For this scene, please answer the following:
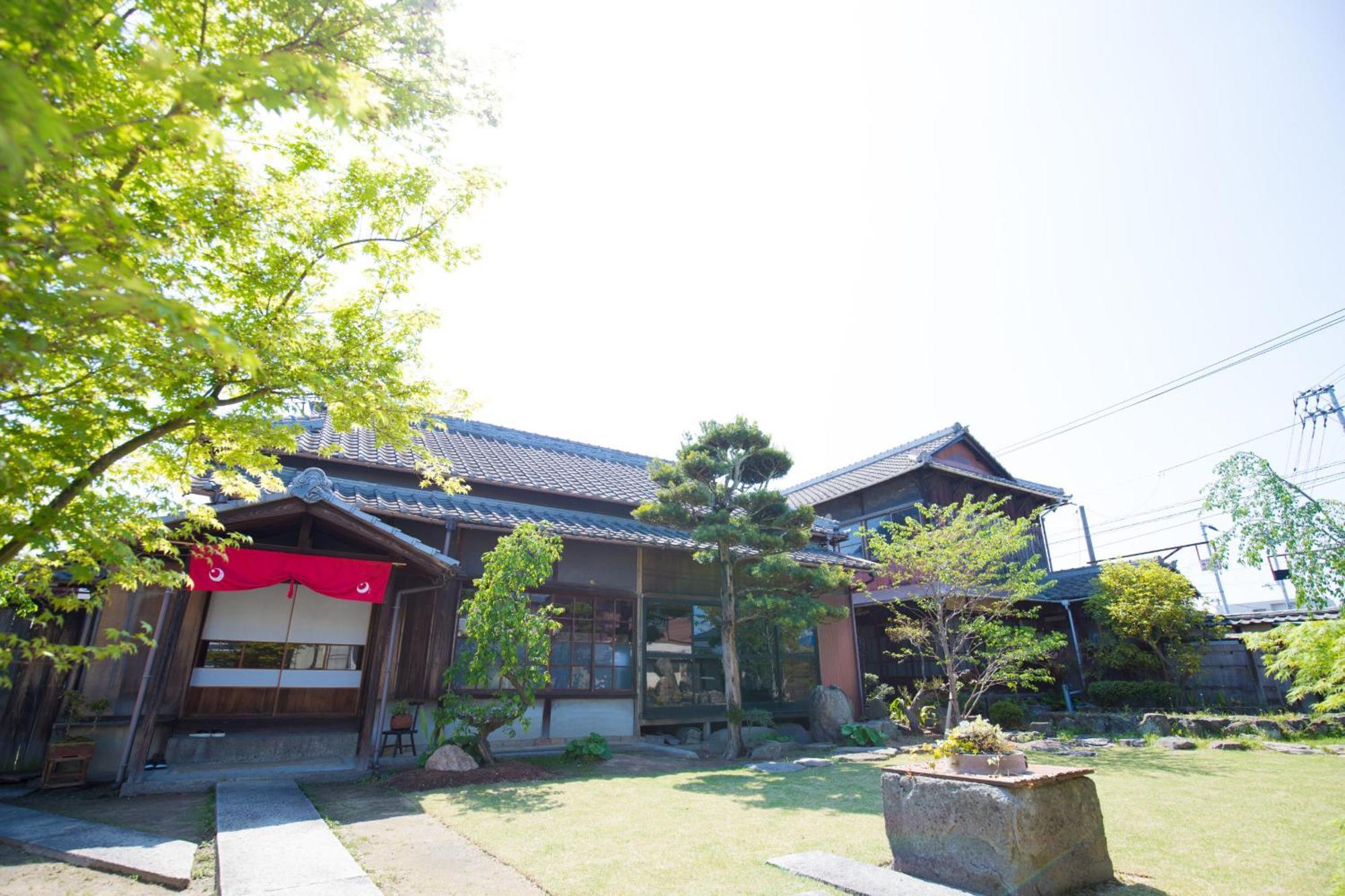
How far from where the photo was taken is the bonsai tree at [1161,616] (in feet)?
45.0

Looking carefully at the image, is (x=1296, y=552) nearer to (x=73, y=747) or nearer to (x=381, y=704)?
(x=381, y=704)

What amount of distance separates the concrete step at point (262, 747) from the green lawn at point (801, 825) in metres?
3.70

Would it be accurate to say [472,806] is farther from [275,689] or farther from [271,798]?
[275,689]

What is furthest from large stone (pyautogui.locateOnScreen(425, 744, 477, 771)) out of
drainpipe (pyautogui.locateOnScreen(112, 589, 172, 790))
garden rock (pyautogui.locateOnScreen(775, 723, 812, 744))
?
garden rock (pyautogui.locateOnScreen(775, 723, 812, 744))

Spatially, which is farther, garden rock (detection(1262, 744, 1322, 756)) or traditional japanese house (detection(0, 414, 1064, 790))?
garden rock (detection(1262, 744, 1322, 756))

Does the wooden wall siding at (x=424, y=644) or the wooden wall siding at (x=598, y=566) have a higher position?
the wooden wall siding at (x=598, y=566)

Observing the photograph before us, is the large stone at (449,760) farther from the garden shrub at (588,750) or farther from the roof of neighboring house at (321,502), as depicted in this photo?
the roof of neighboring house at (321,502)

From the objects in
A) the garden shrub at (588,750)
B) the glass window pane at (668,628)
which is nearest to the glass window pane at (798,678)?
the glass window pane at (668,628)

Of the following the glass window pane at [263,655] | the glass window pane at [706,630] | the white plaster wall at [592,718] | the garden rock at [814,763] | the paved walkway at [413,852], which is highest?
the glass window pane at [706,630]

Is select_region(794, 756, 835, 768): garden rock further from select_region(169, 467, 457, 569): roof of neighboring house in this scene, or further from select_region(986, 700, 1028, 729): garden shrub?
select_region(986, 700, 1028, 729): garden shrub

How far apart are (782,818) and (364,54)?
6481 millimetres

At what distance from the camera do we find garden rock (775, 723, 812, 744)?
477 inches

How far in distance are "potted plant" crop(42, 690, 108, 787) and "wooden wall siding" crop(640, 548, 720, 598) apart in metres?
7.48

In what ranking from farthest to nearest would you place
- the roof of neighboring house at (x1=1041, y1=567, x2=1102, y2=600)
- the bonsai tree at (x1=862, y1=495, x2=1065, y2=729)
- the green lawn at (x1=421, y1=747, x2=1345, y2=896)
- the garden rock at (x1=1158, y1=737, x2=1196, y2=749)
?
the roof of neighboring house at (x1=1041, y1=567, x2=1102, y2=600)
the bonsai tree at (x1=862, y1=495, x2=1065, y2=729)
the garden rock at (x1=1158, y1=737, x2=1196, y2=749)
the green lawn at (x1=421, y1=747, x2=1345, y2=896)
